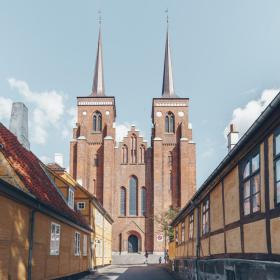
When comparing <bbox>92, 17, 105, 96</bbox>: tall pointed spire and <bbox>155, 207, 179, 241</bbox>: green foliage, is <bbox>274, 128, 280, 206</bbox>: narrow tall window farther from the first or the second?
<bbox>92, 17, 105, 96</bbox>: tall pointed spire

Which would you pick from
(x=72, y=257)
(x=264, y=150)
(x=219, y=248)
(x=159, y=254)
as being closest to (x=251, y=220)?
(x=264, y=150)

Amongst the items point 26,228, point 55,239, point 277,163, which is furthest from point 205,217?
point 277,163

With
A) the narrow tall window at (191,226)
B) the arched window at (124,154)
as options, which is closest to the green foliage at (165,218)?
the arched window at (124,154)

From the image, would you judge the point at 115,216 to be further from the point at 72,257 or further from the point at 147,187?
the point at 72,257

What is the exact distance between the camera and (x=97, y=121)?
60.2m

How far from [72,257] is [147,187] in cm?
3709

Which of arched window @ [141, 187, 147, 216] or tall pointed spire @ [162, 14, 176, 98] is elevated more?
tall pointed spire @ [162, 14, 176, 98]

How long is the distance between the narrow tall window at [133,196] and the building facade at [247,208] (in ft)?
137

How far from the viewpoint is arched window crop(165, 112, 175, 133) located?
5931 centimetres

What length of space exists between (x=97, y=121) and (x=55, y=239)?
44.0 m

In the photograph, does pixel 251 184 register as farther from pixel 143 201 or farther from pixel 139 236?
pixel 143 201

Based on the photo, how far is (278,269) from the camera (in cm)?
723

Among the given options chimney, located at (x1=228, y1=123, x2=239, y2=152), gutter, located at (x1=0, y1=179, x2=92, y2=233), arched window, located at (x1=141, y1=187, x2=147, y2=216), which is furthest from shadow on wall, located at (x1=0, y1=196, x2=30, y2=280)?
arched window, located at (x1=141, y1=187, x2=147, y2=216)

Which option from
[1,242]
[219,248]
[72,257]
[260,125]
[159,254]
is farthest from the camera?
[159,254]
